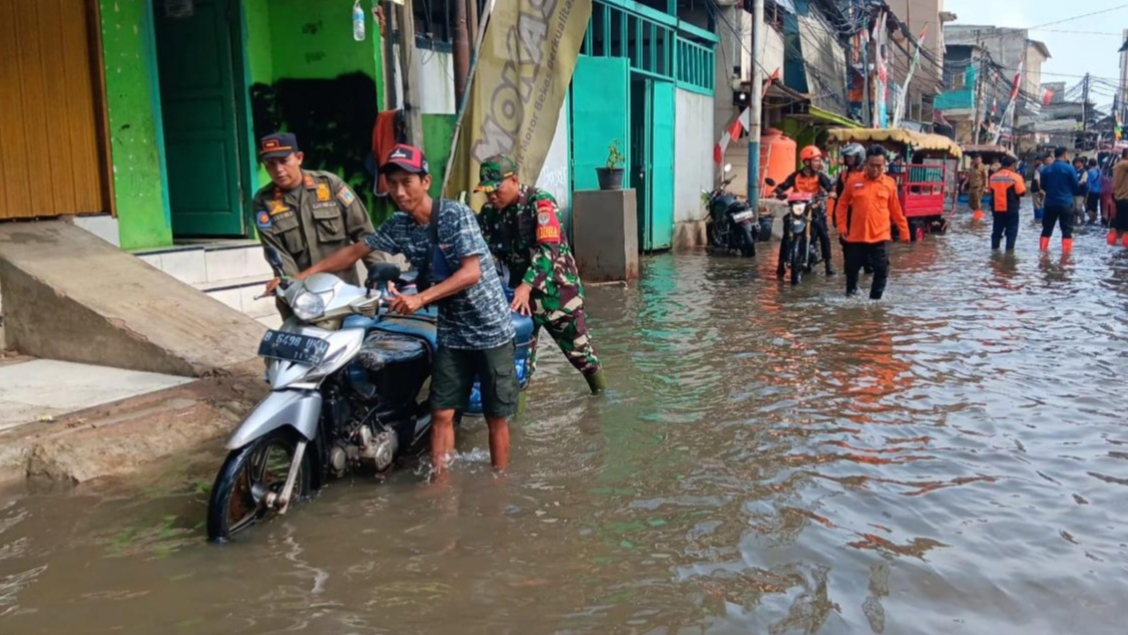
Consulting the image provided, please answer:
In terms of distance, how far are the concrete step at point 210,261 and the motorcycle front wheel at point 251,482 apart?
3.75 metres

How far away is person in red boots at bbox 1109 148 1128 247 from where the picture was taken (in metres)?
15.5

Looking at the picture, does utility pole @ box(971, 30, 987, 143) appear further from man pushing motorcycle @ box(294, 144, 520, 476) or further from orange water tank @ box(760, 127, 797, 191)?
man pushing motorcycle @ box(294, 144, 520, 476)

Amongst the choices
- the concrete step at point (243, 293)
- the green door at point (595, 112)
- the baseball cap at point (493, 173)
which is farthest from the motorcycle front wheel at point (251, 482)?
the green door at point (595, 112)

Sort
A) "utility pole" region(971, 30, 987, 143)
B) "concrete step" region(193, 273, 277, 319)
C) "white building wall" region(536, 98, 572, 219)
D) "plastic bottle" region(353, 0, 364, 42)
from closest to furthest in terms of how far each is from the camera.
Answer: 1. "concrete step" region(193, 273, 277, 319)
2. "plastic bottle" region(353, 0, 364, 42)
3. "white building wall" region(536, 98, 572, 219)
4. "utility pole" region(971, 30, 987, 143)

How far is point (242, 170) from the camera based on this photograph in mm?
8797

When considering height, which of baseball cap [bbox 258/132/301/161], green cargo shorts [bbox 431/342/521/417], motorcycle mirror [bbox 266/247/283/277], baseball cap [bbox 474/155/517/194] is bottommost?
green cargo shorts [bbox 431/342/521/417]

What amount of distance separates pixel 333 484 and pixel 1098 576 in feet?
11.1

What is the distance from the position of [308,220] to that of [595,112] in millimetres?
8859

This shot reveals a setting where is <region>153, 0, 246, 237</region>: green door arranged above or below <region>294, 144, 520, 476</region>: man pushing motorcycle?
above

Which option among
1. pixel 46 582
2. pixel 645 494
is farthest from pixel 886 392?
pixel 46 582

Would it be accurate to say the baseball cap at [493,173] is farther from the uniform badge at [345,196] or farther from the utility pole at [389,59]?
the utility pole at [389,59]

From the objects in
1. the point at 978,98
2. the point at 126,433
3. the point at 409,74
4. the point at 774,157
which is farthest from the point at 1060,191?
the point at 978,98

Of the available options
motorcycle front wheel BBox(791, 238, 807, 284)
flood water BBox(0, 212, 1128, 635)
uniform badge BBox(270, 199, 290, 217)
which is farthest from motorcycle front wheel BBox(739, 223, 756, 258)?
uniform badge BBox(270, 199, 290, 217)

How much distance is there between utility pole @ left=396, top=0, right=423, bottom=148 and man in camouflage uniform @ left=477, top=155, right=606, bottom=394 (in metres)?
2.69
